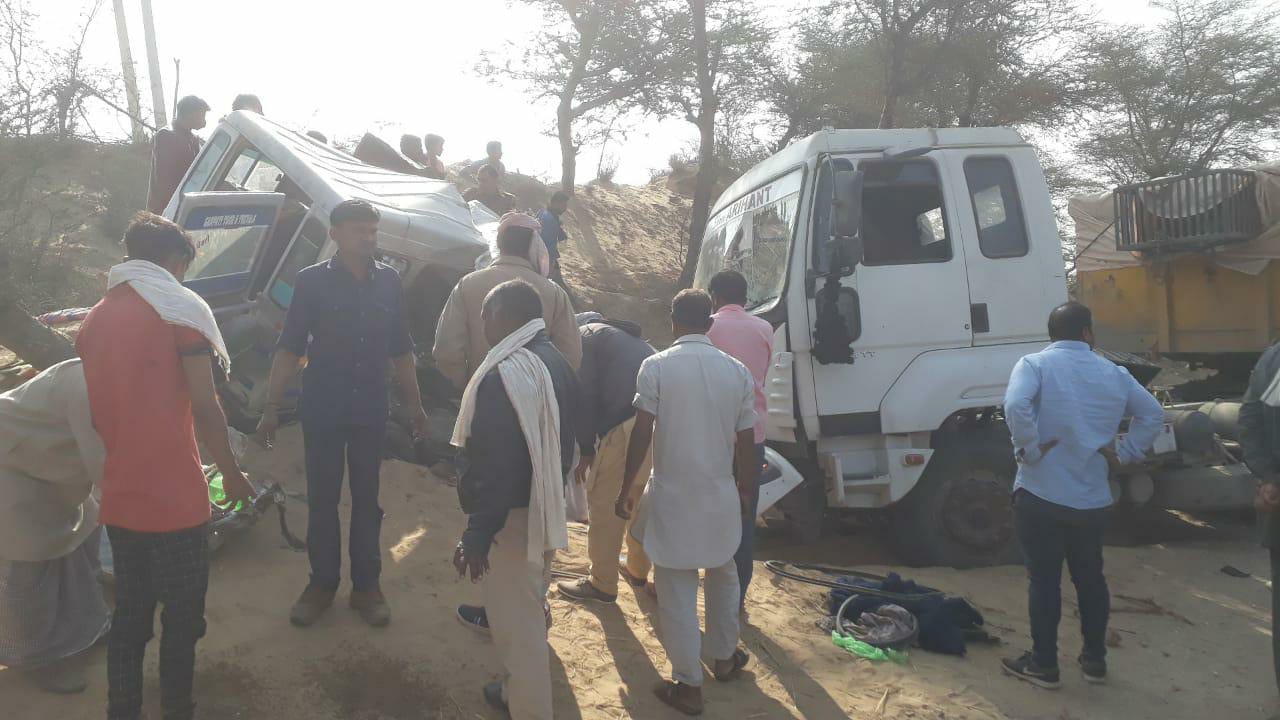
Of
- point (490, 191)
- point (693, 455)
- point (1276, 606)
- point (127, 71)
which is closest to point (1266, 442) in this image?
point (1276, 606)

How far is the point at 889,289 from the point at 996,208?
0.98m

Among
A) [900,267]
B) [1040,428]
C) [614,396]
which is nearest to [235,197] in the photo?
[614,396]

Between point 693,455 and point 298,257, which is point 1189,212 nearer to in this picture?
point 693,455

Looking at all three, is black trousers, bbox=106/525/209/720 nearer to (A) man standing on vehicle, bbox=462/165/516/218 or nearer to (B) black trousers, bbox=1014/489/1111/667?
(B) black trousers, bbox=1014/489/1111/667

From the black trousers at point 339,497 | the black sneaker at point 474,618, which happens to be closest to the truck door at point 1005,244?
the black sneaker at point 474,618

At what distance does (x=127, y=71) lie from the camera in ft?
45.9

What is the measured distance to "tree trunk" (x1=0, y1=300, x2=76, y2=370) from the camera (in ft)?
19.9

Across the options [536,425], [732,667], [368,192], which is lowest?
[732,667]

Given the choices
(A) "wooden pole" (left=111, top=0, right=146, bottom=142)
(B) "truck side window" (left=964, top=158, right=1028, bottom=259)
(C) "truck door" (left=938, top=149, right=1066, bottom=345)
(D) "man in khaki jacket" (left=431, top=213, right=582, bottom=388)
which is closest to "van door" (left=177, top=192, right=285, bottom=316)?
(D) "man in khaki jacket" (left=431, top=213, right=582, bottom=388)

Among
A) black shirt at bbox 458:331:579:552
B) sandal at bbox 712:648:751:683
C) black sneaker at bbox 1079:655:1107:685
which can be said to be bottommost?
black sneaker at bbox 1079:655:1107:685

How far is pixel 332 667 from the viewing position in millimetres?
3855

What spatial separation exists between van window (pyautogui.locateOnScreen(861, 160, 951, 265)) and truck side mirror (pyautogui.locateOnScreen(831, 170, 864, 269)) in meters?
0.44

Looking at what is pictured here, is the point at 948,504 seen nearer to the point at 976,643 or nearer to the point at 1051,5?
the point at 976,643

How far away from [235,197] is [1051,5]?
52.5 ft
